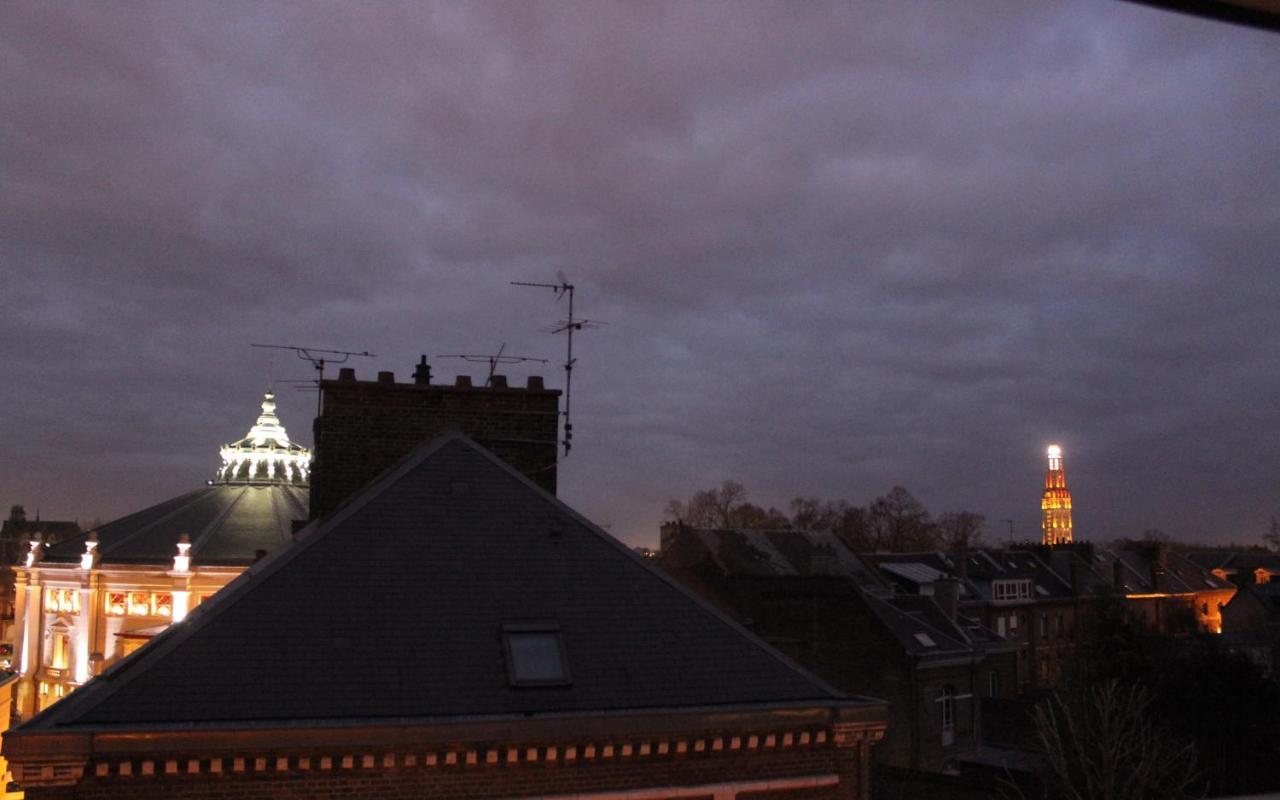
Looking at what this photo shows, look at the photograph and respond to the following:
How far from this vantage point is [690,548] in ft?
152

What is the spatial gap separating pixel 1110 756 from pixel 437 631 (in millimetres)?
16499

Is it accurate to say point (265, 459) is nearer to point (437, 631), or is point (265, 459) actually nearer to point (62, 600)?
point (62, 600)

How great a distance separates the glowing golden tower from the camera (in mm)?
189750

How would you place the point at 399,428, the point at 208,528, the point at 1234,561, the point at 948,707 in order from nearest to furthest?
1. the point at 399,428
2. the point at 948,707
3. the point at 208,528
4. the point at 1234,561

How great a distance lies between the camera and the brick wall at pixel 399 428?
49.5 ft

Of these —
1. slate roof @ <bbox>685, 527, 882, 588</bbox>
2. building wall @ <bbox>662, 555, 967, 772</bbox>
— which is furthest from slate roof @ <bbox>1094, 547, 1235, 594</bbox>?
building wall @ <bbox>662, 555, 967, 772</bbox>

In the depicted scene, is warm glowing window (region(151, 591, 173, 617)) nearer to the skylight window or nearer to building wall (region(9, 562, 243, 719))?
building wall (region(9, 562, 243, 719))

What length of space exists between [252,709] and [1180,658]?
33153 mm

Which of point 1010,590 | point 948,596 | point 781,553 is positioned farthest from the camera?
point 1010,590

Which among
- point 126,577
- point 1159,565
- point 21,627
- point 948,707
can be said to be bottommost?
point 948,707

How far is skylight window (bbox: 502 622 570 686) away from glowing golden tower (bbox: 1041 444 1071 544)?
19608cm

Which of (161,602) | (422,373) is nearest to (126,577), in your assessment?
(161,602)

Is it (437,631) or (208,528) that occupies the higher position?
(208,528)

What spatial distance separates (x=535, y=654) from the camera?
11086 mm
